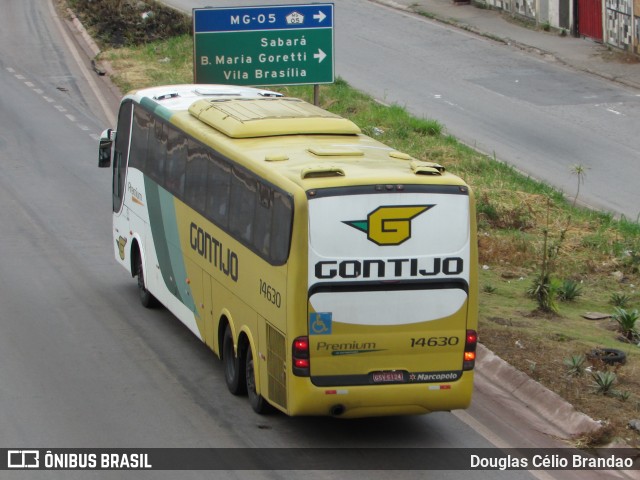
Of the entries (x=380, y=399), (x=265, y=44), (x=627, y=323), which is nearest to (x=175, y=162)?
(x=380, y=399)

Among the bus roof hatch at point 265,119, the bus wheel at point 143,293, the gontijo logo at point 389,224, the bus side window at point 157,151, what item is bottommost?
the bus wheel at point 143,293

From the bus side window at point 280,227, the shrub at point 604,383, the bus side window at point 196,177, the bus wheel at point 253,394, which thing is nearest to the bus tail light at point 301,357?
the bus side window at point 280,227

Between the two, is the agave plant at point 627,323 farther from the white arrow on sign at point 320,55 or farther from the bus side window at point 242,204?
the white arrow on sign at point 320,55

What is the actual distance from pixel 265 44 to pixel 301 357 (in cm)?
1053

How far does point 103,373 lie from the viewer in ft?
48.7

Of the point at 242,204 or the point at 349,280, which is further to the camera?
the point at 242,204

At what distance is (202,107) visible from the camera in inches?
614

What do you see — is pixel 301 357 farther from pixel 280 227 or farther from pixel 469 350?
pixel 469 350

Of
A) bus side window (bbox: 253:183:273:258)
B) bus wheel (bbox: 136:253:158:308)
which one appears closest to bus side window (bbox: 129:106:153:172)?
bus wheel (bbox: 136:253:158:308)

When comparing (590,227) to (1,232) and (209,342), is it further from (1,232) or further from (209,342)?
(1,232)

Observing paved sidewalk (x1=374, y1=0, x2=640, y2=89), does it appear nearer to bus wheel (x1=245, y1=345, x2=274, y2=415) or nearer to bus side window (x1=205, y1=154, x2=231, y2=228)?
bus side window (x1=205, y1=154, x2=231, y2=228)

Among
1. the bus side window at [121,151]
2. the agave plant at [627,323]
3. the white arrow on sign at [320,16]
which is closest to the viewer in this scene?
the agave plant at [627,323]

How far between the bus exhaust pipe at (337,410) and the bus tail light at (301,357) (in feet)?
1.49

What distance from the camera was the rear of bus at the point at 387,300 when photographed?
473 inches
